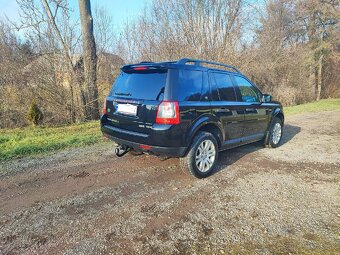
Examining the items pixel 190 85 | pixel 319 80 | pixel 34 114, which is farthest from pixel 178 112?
pixel 319 80

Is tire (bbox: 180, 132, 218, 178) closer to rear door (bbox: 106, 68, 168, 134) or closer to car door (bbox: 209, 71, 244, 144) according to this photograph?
car door (bbox: 209, 71, 244, 144)

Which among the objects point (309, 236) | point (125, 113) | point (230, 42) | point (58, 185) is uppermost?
point (230, 42)

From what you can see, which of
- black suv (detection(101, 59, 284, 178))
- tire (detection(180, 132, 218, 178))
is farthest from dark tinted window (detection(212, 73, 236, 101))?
tire (detection(180, 132, 218, 178))

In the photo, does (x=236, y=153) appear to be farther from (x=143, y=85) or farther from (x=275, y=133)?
(x=143, y=85)

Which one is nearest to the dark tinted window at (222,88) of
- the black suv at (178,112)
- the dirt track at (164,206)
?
the black suv at (178,112)

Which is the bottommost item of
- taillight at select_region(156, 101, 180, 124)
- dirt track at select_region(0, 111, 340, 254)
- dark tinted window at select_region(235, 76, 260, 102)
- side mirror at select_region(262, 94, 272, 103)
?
dirt track at select_region(0, 111, 340, 254)

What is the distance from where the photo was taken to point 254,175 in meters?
4.37

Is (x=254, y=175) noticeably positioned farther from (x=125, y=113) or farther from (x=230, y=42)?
(x=230, y=42)

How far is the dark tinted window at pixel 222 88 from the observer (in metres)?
4.37

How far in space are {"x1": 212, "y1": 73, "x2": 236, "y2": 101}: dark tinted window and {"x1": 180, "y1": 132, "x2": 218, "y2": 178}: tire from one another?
0.76 metres

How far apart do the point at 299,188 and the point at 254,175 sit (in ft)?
2.47

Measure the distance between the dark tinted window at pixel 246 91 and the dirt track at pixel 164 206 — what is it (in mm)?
1324

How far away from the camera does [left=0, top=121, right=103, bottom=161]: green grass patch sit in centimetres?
547

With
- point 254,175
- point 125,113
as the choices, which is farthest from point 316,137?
point 125,113
